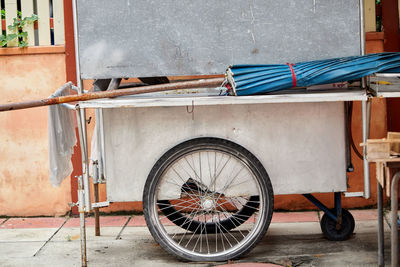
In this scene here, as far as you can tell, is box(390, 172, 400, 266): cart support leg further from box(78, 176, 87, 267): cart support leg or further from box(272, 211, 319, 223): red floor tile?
box(78, 176, 87, 267): cart support leg

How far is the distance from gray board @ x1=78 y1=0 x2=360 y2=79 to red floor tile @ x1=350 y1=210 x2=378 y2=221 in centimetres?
220

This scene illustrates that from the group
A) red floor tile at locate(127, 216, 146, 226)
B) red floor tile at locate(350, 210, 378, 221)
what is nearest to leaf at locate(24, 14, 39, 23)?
red floor tile at locate(127, 216, 146, 226)

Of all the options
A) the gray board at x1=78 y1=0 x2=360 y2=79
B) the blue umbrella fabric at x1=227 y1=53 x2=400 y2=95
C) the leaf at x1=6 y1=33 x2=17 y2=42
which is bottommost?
the blue umbrella fabric at x1=227 y1=53 x2=400 y2=95


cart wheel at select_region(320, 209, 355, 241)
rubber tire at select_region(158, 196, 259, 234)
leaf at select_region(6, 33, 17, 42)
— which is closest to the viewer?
cart wheel at select_region(320, 209, 355, 241)

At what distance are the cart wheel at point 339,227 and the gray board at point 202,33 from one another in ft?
4.99

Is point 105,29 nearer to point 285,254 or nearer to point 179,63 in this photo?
point 179,63

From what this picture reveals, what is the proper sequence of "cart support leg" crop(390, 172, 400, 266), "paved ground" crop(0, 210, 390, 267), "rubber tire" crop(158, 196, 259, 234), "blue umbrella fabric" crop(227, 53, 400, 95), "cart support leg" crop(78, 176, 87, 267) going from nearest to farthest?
"cart support leg" crop(390, 172, 400, 266)
"blue umbrella fabric" crop(227, 53, 400, 95)
"cart support leg" crop(78, 176, 87, 267)
"paved ground" crop(0, 210, 390, 267)
"rubber tire" crop(158, 196, 259, 234)

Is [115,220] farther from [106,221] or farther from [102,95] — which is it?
[102,95]

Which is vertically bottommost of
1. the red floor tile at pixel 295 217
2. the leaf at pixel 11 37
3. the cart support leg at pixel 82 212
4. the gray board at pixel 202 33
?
the red floor tile at pixel 295 217

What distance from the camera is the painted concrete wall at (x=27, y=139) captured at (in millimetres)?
6406

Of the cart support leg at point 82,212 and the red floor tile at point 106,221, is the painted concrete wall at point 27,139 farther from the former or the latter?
the cart support leg at point 82,212

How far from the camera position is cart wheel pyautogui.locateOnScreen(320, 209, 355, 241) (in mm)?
5219

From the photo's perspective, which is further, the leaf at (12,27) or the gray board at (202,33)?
the leaf at (12,27)

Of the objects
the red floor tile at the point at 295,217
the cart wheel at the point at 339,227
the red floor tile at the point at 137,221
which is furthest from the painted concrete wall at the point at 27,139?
the cart wheel at the point at 339,227
